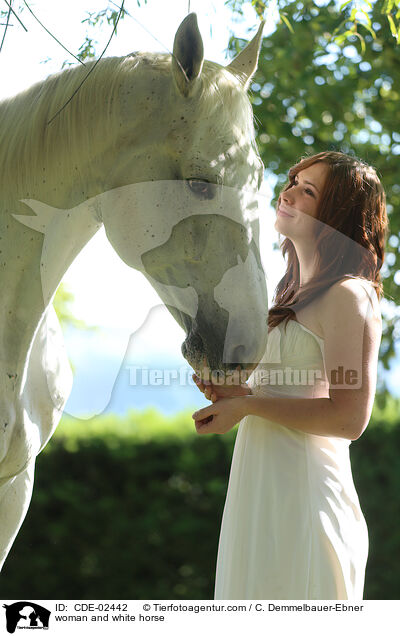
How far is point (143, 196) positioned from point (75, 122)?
0.25 m

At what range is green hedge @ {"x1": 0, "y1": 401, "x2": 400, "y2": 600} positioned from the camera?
4.36 meters

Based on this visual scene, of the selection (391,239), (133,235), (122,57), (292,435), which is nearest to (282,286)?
(292,435)

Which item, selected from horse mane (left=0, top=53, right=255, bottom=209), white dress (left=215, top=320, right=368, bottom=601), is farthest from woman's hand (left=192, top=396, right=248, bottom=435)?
horse mane (left=0, top=53, right=255, bottom=209)

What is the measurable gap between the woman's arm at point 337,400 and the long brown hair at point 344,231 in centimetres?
15

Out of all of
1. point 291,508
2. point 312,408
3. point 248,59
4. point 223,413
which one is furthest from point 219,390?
point 248,59

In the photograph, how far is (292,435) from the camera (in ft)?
6.27

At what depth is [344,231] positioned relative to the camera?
2002 mm

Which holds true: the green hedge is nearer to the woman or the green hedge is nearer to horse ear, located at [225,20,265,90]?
the woman

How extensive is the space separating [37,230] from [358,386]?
36.0 inches

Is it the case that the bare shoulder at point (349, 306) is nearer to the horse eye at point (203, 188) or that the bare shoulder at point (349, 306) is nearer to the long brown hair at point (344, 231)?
the long brown hair at point (344, 231)

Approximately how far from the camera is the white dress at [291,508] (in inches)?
72.2

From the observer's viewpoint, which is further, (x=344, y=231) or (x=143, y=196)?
(x=344, y=231)

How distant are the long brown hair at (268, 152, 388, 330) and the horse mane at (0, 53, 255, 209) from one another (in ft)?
1.59

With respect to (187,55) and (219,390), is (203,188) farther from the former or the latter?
(219,390)
